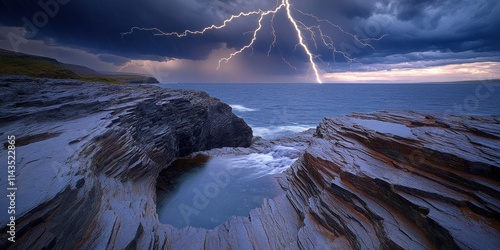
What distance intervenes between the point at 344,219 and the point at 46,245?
10.4m

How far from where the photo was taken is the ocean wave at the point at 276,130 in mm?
47541

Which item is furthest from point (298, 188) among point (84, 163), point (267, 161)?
point (84, 163)

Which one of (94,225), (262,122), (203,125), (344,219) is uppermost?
(94,225)

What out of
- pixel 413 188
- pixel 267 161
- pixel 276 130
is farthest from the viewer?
pixel 276 130

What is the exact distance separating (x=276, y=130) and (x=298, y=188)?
3640 centimetres

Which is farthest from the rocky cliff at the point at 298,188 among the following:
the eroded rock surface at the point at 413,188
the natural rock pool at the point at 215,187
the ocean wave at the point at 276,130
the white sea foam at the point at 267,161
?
the ocean wave at the point at 276,130

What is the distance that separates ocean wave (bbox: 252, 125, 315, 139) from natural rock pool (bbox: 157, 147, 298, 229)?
21.9 meters

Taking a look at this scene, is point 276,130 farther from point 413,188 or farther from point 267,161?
point 413,188

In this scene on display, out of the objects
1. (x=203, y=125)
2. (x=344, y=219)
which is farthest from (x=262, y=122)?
(x=344, y=219)

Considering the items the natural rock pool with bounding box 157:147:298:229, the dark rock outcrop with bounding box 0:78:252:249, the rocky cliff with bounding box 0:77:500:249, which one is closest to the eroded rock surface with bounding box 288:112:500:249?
the rocky cliff with bounding box 0:77:500:249

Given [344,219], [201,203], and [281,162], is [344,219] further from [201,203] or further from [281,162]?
[281,162]

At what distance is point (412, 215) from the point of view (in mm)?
7551

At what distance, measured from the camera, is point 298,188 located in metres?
14.8

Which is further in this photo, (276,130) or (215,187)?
(276,130)
